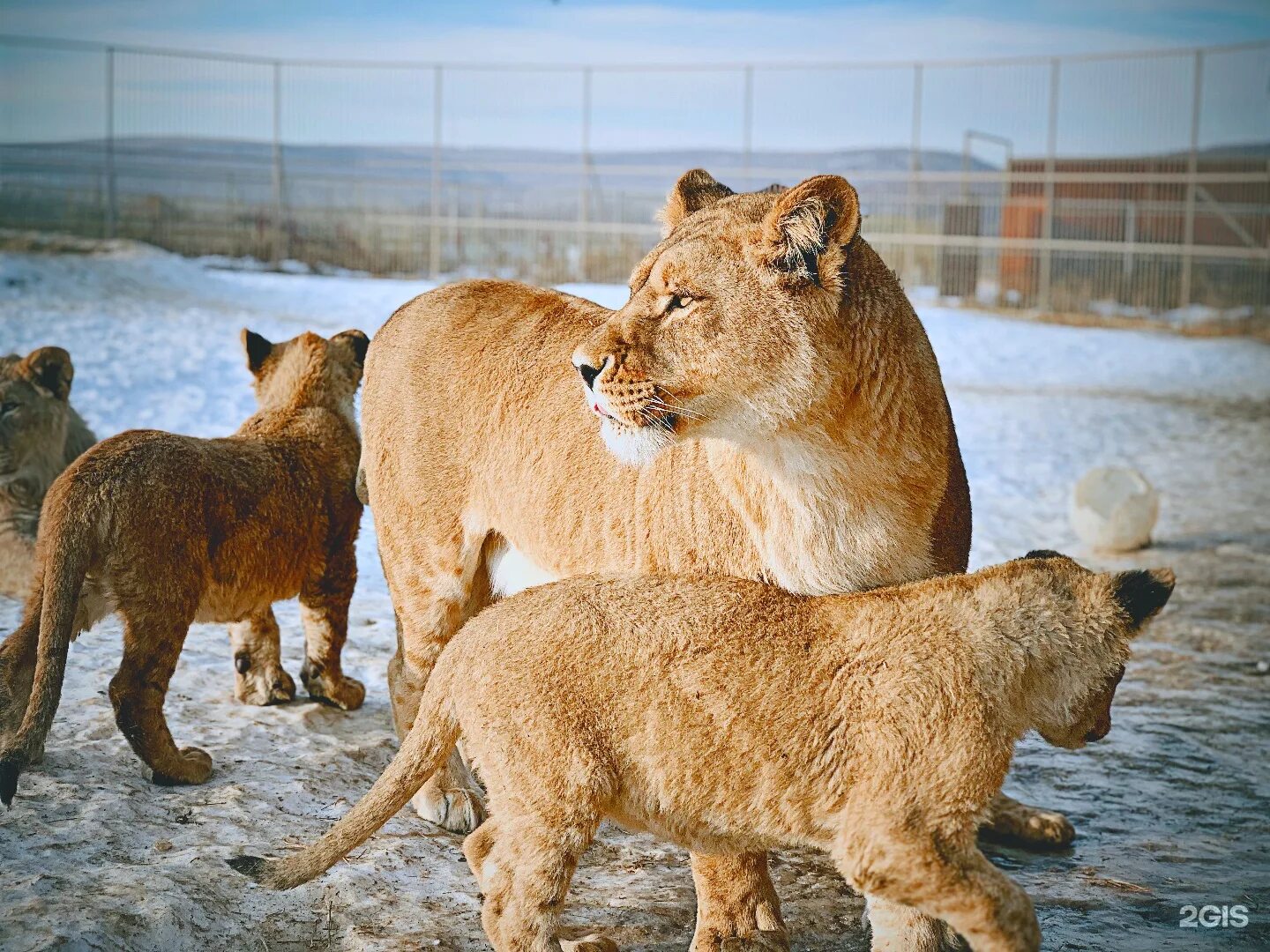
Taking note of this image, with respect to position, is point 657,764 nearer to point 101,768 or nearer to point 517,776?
point 517,776

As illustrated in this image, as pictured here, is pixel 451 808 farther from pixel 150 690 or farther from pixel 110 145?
pixel 110 145

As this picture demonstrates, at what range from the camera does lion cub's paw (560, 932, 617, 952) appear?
3.91m

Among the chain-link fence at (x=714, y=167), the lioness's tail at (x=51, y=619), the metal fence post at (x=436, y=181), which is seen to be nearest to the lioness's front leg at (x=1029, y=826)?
the lioness's tail at (x=51, y=619)

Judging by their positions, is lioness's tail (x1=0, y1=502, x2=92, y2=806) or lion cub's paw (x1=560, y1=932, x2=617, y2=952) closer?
lion cub's paw (x1=560, y1=932, x2=617, y2=952)

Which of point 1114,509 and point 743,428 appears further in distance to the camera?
point 1114,509

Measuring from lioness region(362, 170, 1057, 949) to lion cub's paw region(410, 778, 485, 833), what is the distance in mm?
1026

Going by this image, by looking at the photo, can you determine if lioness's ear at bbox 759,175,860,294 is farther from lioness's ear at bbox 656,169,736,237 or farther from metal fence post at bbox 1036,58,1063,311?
metal fence post at bbox 1036,58,1063,311

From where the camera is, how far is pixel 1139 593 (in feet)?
11.5

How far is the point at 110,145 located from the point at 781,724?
23321 mm

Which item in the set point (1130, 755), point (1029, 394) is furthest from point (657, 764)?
point (1029, 394)

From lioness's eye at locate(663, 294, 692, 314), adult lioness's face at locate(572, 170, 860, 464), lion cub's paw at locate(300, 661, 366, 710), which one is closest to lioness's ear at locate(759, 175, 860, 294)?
adult lioness's face at locate(572, 170, 860, 464)

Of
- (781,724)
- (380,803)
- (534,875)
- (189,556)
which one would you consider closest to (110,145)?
(189,556)

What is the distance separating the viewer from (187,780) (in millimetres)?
4891

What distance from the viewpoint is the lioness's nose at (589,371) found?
3746 millimetres
